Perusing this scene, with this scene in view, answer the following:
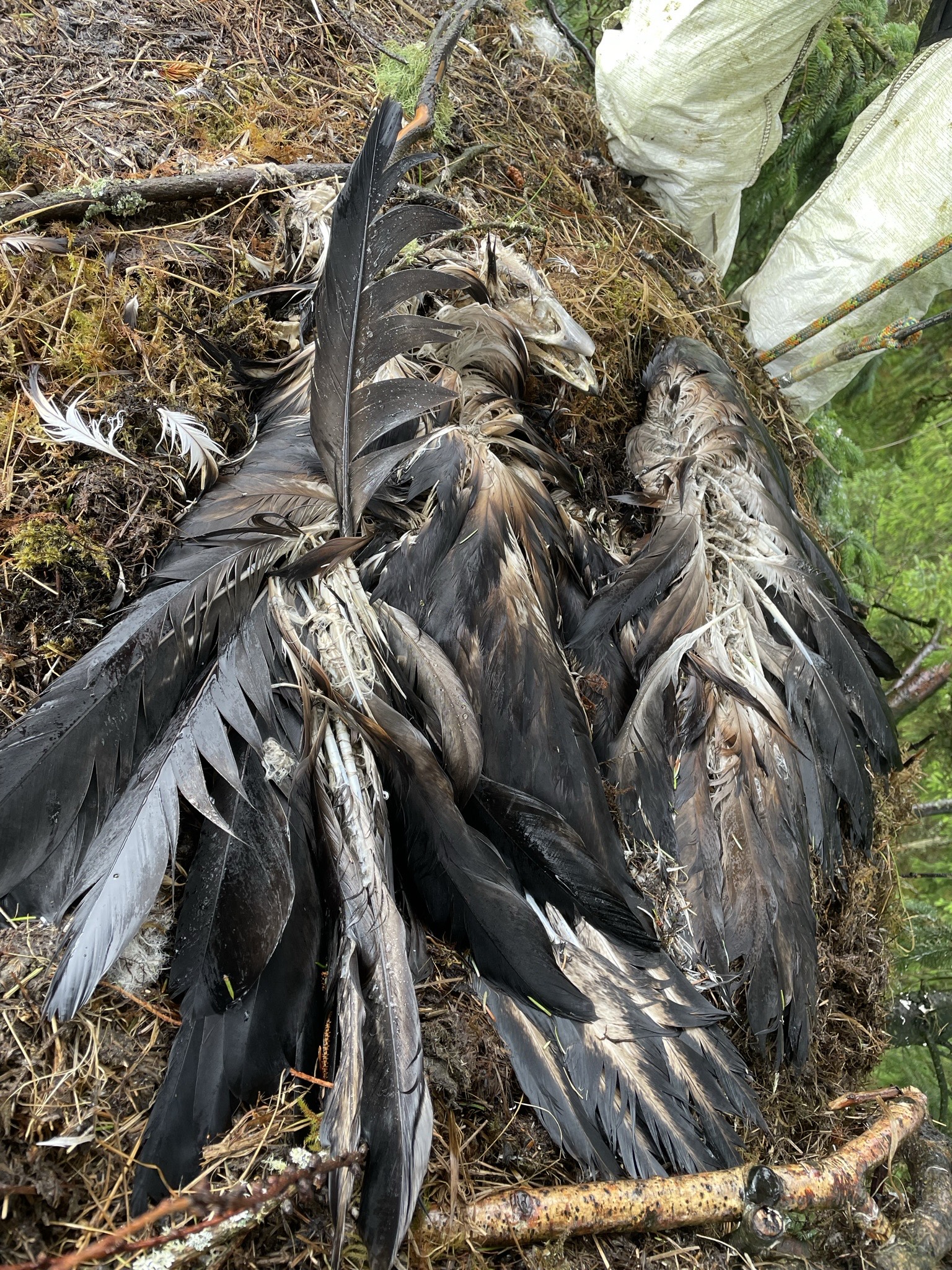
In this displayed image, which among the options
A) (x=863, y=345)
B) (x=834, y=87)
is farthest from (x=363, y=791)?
(x=834, y=87)

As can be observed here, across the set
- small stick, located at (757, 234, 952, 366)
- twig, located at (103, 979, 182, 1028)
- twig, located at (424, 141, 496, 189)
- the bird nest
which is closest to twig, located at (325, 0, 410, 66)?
the bird nest

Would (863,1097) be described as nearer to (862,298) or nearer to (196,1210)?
(196,1210)

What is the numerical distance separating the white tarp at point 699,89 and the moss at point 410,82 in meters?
Result: 0.68

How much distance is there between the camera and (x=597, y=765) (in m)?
1.90

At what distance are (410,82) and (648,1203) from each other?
3.01 meters

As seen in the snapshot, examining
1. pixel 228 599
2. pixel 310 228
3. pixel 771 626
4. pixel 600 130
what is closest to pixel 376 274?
pixel 310 228

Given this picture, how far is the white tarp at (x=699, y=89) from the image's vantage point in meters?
2.45

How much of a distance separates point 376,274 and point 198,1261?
1779 millimetres

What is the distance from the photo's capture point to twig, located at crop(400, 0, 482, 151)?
2.23 m

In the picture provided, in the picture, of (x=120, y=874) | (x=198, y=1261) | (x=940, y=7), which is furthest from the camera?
(x=940, y=7)

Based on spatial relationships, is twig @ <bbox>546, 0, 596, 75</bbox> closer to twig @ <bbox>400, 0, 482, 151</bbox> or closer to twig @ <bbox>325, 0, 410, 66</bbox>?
twig @ <bbox>400, 0, 482, 151</bbox>

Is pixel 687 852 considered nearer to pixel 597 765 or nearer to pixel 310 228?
pixel 597 765

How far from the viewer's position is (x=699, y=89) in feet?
8.52

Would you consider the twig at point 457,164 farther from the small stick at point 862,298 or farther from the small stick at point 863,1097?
the small stick at point 863,1097
